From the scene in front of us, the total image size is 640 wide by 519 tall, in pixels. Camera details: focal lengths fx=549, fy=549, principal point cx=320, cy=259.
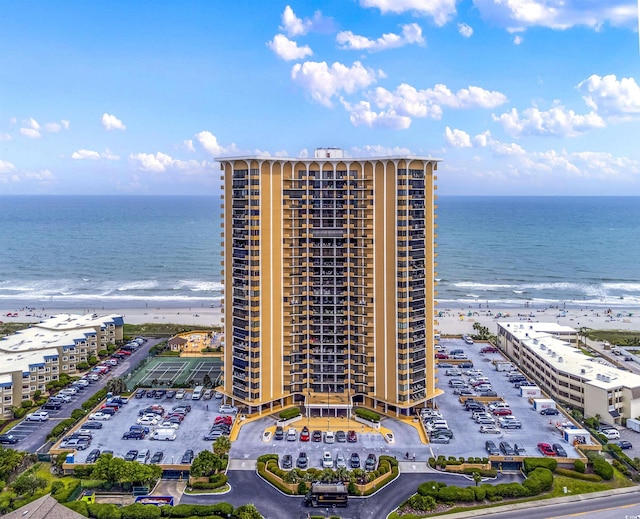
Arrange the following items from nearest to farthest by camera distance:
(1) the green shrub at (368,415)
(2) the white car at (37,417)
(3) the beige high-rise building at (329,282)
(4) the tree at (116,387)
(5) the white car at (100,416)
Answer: (1) the green shrub at (368,415)
(5) the white car at (100,416)
(3) the beige high-rise building at (329,282)
(2) the white car at (37,417)
(4) the tree at (116,387)

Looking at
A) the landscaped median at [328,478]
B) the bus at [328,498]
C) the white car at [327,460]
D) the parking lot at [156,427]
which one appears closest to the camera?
the bus at [328,498]

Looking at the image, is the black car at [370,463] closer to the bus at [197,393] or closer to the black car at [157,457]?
the black car at [157,457]

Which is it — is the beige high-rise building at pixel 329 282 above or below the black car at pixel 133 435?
above

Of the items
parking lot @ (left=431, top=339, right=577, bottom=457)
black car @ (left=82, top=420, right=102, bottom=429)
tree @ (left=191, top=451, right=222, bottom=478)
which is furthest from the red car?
black car @ (left=82, top=420, right=102, bottom=429)

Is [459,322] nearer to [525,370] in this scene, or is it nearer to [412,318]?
[525,370]

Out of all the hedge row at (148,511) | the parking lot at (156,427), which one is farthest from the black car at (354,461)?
the parking lot at (156,427)

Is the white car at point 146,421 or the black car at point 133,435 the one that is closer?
the black car at point 133,435

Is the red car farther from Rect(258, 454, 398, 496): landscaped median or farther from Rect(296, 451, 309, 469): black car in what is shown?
Rect(296, 451, 309, 469): black car
